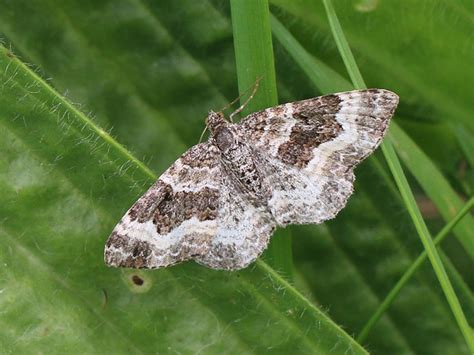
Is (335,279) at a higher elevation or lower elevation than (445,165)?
lower

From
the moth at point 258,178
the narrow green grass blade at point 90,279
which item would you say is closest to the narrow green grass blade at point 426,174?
the moth at point 258,178

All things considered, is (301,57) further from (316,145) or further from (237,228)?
(237,228)

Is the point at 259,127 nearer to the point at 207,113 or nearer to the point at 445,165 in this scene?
the point at 207,113

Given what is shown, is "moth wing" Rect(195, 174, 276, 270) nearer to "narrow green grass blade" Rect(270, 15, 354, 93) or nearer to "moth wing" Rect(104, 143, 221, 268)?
"moth wing" Rect(104, 143, 221, 268)

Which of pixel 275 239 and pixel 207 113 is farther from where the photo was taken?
pixel 207 113

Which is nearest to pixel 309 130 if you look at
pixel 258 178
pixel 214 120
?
pixel 258 178

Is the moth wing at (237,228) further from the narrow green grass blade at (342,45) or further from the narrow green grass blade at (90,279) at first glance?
the narrow green grass blade at (342,45)

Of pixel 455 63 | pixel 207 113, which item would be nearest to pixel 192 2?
pixel 207 113
